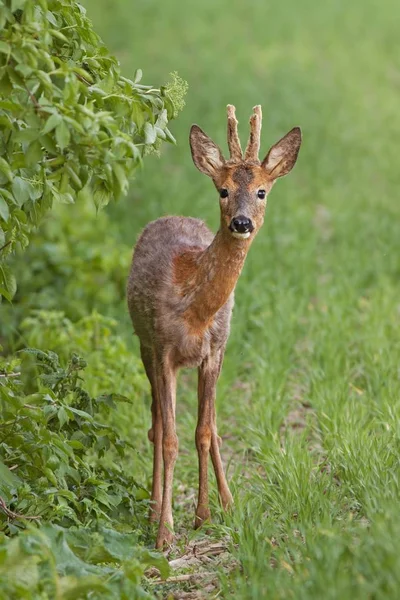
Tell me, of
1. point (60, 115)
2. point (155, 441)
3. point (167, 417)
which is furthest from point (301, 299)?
point (60, 115)

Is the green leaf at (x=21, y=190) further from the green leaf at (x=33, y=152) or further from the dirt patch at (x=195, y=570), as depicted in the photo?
the dirt patch at (x=195, y=570)

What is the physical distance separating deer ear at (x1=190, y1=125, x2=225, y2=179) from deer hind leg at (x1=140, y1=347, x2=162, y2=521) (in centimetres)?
114

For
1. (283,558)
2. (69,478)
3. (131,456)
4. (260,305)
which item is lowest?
(283,558)

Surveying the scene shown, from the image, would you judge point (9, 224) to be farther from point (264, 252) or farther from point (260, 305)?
point (264, 252)

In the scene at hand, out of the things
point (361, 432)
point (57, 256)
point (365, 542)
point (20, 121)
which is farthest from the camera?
point (57, 256)

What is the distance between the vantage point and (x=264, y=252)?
33.8ft

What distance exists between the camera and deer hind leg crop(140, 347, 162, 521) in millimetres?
6215

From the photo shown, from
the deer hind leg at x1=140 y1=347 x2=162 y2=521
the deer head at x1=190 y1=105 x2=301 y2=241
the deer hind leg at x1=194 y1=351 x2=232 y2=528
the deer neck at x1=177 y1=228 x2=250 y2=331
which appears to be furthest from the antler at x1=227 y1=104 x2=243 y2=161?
the deer hind leg at x1=140 y1=347 x2=162 y2=521

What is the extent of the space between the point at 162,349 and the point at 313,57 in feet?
45.7

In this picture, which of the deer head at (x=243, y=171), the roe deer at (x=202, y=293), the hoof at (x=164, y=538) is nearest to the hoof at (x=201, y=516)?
the roe deer at (x=202, y=293)

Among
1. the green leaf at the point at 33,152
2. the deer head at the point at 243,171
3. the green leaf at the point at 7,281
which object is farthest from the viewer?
the deer head at the point at 243,171

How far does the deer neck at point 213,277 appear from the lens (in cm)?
579

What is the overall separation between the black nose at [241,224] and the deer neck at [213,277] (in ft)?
0.60

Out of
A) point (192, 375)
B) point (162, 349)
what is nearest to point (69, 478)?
point (162, 349)
